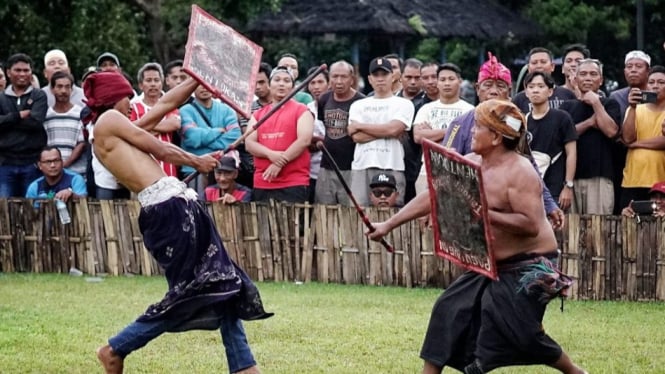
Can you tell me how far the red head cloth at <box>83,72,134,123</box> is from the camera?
880cm

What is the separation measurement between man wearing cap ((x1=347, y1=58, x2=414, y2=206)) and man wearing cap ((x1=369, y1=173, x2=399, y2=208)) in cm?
12

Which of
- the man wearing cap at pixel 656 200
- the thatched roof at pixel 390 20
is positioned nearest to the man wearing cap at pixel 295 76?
the man wearing cap at pixel 656 200

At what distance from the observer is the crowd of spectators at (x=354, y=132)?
13.2m

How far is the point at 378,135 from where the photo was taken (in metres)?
13.8

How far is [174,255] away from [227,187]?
5.85 metres

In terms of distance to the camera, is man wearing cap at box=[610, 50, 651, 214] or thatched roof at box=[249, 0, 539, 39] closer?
man wearing cap at box=[610, 50, 651, 214]

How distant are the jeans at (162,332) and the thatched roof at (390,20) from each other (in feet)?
76.9

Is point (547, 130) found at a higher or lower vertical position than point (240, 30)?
lower

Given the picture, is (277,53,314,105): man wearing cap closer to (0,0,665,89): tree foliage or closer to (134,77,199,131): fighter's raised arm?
(134,77,199,131): fighter's raised arm

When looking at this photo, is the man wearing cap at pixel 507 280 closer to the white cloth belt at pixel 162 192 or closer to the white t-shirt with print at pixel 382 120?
the white cloth belt at pixel 162 192

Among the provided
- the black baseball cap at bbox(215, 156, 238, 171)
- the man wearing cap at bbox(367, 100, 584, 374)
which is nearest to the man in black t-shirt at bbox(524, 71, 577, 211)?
the black baseball cap at bbox(215, 156, 238, 171)

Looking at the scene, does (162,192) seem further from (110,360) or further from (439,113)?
(439,113)

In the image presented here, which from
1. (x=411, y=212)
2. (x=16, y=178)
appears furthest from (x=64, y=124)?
(x=411, y=212)

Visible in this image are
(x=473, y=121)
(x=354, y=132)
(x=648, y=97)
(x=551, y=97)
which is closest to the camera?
(x=473, y=121)
